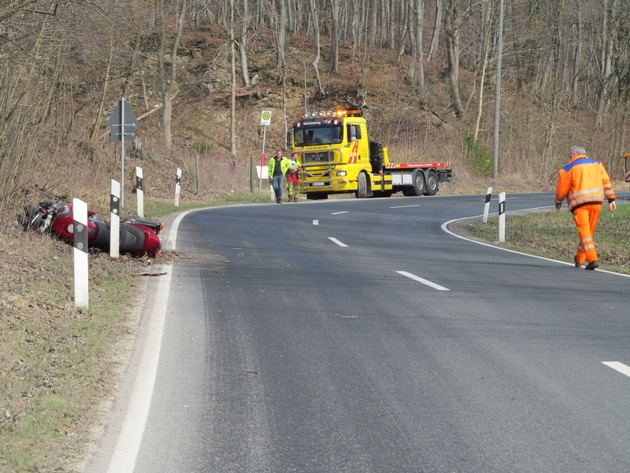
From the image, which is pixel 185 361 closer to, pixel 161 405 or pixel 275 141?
pixel 161 405

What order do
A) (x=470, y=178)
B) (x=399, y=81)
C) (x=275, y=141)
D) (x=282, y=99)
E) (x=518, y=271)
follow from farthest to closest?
(x=399, y=81)
(x=282, y=99)
(x=275, y=141)
(x=470, y=178)
(x=518, y=271)

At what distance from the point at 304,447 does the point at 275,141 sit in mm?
49890

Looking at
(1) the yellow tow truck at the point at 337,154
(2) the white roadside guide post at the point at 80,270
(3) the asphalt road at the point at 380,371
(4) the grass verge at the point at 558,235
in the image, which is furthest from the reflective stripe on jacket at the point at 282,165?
(2) the white roadside guide post at the point at 80,270

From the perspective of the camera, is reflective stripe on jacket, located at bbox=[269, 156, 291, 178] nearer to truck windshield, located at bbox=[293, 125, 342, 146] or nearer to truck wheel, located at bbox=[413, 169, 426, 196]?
truck windshield, located at bbox=[293, 125, 342, 146]

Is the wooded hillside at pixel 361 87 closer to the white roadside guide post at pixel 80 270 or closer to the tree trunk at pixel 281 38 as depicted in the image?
the tree trunk at pixel 281 38

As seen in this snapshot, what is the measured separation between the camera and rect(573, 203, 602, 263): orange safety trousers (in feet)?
46.7

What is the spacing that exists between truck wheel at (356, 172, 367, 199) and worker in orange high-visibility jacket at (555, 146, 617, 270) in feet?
70.2

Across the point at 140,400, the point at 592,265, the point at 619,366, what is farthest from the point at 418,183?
the point at 140,400

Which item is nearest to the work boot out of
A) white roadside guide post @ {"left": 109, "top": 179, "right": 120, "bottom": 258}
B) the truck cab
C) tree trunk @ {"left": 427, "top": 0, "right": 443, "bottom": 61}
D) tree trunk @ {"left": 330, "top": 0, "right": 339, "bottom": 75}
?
white roadside guide post @ {"left": 109, "top": 179, "right": 120, "bottom": 258}

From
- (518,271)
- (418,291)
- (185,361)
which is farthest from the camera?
(518,271)

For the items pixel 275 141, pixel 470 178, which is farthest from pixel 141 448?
pixel 275 141

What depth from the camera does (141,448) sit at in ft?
17.0

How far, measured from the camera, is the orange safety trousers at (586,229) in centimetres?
1423

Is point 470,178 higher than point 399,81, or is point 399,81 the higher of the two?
point 399,81
